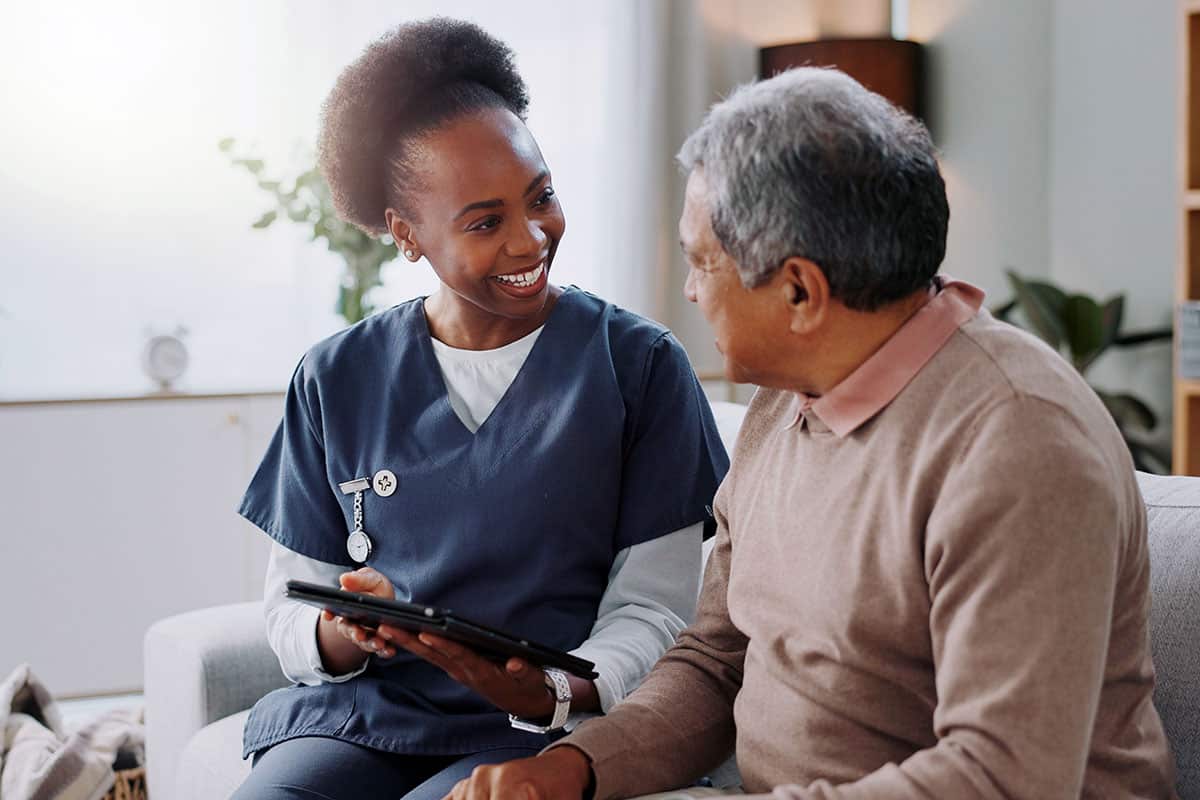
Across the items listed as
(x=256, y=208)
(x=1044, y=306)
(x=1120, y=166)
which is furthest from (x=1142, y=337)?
(x=256, y=208)

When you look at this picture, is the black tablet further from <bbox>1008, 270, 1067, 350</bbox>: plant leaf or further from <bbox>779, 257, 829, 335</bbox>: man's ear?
<bbox>1008, 270, 1067, 350</bbox>: plant leaf

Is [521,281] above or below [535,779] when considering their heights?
above

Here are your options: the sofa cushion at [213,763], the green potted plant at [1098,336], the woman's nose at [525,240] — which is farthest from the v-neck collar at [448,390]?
the green potted plant at [1098,336]

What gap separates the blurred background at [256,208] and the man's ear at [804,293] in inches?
96.1

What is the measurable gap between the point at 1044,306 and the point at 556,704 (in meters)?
2.75

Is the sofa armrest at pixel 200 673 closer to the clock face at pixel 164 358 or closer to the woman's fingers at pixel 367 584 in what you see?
the woman's fingers at pixel 367 584

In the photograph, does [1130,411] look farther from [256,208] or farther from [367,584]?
[367,584]

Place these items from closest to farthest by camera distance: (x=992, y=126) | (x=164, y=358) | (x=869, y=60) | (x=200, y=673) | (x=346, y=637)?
(x=346, y=637)
(x=200, y=673)
(x=164, y=358)
(x=869, y=60)
(x=992, y=126)

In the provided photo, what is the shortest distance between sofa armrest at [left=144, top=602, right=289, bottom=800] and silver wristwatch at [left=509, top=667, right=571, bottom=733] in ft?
2.42

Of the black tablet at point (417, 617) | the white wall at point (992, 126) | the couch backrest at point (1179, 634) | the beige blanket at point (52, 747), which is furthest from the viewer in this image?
the white wall at point (992, 126)

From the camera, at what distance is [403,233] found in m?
1.78

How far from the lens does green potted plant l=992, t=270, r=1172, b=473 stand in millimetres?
3758

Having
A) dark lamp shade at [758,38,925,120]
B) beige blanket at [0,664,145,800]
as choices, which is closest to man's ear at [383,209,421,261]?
beige blanket at [0,664,145,800]

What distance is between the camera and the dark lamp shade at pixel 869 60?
13.1 ft
